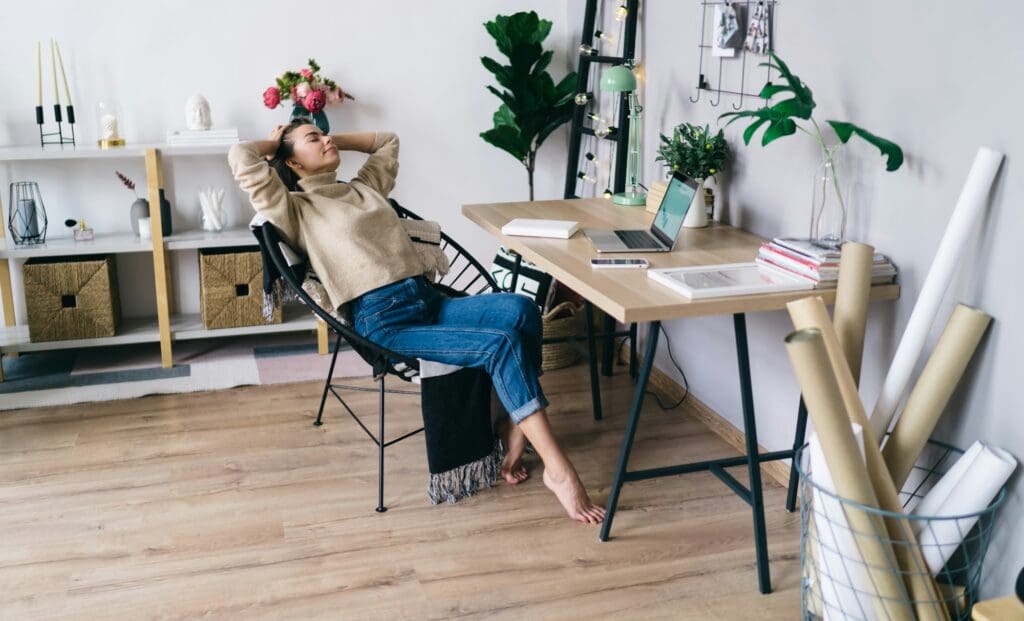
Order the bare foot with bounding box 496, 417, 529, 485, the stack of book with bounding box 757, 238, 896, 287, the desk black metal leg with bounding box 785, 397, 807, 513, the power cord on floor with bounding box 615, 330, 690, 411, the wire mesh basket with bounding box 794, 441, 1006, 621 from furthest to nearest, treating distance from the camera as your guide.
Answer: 1. the power cord on floor with bounding box 615, 330, 690, 411
2. the bare foot with bounding box 496, 417, 529, 485
3. the desk black metal leg with bounding box 785, 397, 807, 513
4. the stack of book with bounding box 757, 238, 896, 287
5. the wire mesh basket with bounding box 794, 441, 1006, 621

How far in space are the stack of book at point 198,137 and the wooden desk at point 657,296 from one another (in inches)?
49.3

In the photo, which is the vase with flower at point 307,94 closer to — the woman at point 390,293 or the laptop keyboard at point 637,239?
the woman at point 390,293

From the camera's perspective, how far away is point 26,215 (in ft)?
12.8

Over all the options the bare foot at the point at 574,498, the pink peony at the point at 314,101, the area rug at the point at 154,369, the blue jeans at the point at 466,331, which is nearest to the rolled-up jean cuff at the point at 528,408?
the blue jeans at the point at 466,331

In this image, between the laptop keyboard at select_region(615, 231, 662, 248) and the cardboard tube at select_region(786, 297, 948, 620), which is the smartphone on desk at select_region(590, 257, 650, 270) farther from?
the cardboard tube at select_region(786, 297, 948, 620)

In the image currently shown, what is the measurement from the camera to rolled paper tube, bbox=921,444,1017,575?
2039mm

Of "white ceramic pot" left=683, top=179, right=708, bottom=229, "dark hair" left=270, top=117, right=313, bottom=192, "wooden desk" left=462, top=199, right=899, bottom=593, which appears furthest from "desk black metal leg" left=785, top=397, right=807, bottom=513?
"dark hair" left=270, top=117, right=313, bottom=192

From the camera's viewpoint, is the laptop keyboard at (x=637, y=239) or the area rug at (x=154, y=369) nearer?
the laptop keyboard at (x=637, y=239)

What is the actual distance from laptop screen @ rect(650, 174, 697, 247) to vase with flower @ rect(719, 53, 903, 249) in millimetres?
272

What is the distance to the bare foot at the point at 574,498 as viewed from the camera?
276 centimetres

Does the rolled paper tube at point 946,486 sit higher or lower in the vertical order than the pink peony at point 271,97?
lower

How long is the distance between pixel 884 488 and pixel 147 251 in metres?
3.16

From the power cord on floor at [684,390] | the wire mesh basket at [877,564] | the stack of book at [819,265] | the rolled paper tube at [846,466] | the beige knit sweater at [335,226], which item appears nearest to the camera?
the rolled paper tube at [846,466]

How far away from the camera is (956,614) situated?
7.06ft
